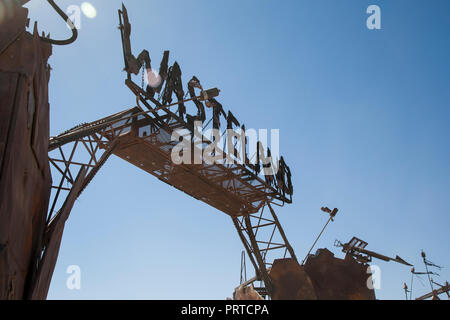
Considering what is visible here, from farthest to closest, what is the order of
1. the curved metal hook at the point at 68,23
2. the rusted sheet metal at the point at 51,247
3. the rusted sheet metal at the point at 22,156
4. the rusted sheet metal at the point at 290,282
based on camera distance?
1. the rusted sheet metal at the point at 290,282
2. the rusted sheet metal at the point at 51,247
3. the rusted sheet metal at the point at 22,156
4. the curved metal hook at the point at 68,23

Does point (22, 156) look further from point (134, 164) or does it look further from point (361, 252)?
point (361, 252)

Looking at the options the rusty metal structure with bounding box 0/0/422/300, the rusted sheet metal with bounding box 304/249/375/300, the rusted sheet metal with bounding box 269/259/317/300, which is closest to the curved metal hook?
the rusty metal structure with bounding box 0/0/422/300

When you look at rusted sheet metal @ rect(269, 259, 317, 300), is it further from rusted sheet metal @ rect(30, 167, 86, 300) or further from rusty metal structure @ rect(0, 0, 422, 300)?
rusted sheet metal @ rect(30, 167, 86, 300)

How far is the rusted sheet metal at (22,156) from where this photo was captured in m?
6.61

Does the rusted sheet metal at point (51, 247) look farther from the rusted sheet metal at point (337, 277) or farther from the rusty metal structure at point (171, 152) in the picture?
the rusted sheet metal at point (337, 277)

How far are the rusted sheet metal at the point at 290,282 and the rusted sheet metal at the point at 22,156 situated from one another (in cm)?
1230

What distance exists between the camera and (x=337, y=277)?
19609 millimetres

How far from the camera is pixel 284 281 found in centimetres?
1945

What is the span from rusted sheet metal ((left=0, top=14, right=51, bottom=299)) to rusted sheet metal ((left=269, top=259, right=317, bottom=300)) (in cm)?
1230

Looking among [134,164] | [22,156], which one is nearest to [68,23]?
[22,156]

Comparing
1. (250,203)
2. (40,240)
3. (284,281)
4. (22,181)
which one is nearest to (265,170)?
(250,203)

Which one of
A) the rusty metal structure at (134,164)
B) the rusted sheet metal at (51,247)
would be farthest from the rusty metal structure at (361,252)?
the rusted sheet metal at (51,247)
